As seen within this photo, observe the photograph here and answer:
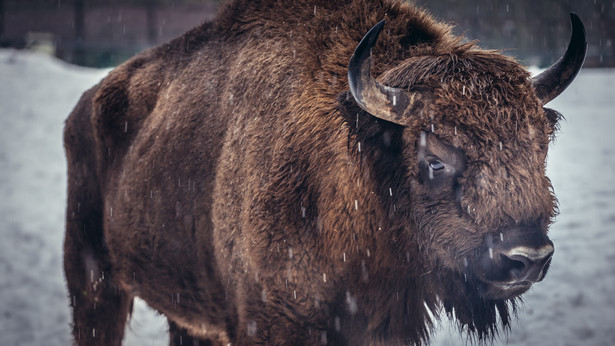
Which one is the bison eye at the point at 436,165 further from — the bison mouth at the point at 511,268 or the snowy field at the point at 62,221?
the snowy field at the point at 62,221

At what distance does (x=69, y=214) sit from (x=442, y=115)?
2946 mm

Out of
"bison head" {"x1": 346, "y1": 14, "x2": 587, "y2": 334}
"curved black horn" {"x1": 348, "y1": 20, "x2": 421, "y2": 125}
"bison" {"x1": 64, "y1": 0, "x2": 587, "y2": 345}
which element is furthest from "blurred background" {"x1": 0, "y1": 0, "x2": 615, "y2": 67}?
"curved black horn" {"x1": 348, "y1": 20, "x2": 421, "y2": 125}

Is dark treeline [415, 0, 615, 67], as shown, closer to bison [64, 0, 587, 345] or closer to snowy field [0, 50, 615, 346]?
snowy field [0, 50, 615, 346]

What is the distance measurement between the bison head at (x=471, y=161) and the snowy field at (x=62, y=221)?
1.79ft

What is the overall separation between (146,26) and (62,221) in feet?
27.4

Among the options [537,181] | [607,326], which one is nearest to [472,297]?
[537,181]

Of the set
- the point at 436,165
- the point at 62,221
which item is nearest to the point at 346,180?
the point at 436,165

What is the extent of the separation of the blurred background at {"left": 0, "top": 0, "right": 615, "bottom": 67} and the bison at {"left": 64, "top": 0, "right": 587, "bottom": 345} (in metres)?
11.9

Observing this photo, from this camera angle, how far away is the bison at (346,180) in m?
2.13

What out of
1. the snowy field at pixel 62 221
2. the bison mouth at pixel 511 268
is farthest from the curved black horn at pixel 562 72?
the snowy field at pixel 62 221

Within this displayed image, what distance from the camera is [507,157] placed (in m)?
2.10

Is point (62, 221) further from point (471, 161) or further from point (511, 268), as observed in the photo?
point (511, 268)

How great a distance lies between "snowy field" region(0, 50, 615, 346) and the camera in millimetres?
5145

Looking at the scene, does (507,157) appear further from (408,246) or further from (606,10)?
(606,10)
